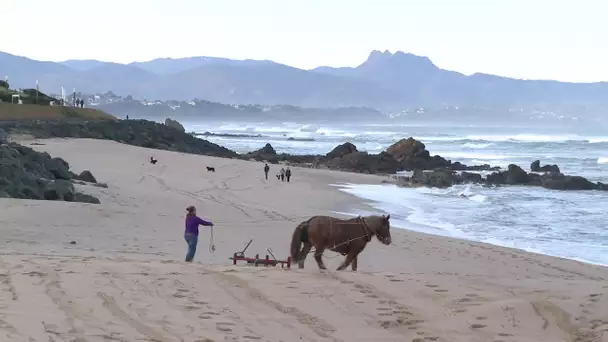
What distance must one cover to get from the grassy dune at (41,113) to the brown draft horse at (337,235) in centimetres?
3927

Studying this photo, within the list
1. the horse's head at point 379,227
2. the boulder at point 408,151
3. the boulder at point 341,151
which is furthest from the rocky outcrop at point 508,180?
the horse's head at point 379,227

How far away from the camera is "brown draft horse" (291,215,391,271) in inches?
368

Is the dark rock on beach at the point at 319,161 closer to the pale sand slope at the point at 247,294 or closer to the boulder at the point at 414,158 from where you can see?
the boulder at the point at 414,158

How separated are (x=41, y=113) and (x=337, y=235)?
4454cm

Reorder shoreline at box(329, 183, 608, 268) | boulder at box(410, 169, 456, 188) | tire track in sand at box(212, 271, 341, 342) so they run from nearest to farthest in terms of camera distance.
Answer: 1. tire track in sand at box(212, 271, 341, 342)
2. shoreline at box(329, 183, 608, 268)
3. boulder at box(410, 169, 456, 188)

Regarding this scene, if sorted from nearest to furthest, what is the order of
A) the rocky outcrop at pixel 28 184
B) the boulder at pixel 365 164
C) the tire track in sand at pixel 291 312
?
the tire track in sand at pixel 291 312 < the rocky outcrop at pixel 28 184 < the boulder at pixel 365 164

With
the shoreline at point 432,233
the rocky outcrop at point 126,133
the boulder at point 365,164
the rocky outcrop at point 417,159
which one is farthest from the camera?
the rocky outcrop at point 126,133

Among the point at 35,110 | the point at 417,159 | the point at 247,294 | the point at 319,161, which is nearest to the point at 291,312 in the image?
the point at 247,294

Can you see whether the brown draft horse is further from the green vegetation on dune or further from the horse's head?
the green vegetation on dune

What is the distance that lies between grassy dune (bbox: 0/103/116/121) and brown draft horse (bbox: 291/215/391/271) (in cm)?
3927

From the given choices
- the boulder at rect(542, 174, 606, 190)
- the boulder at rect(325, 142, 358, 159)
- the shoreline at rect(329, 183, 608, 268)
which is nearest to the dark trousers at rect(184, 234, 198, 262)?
the shoreline at rect(329, 183, 608, 268)

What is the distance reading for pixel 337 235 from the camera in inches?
368

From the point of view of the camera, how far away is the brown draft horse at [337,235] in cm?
934

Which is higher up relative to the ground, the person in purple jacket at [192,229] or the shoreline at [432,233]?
the person in purple jacket at [192,229]
